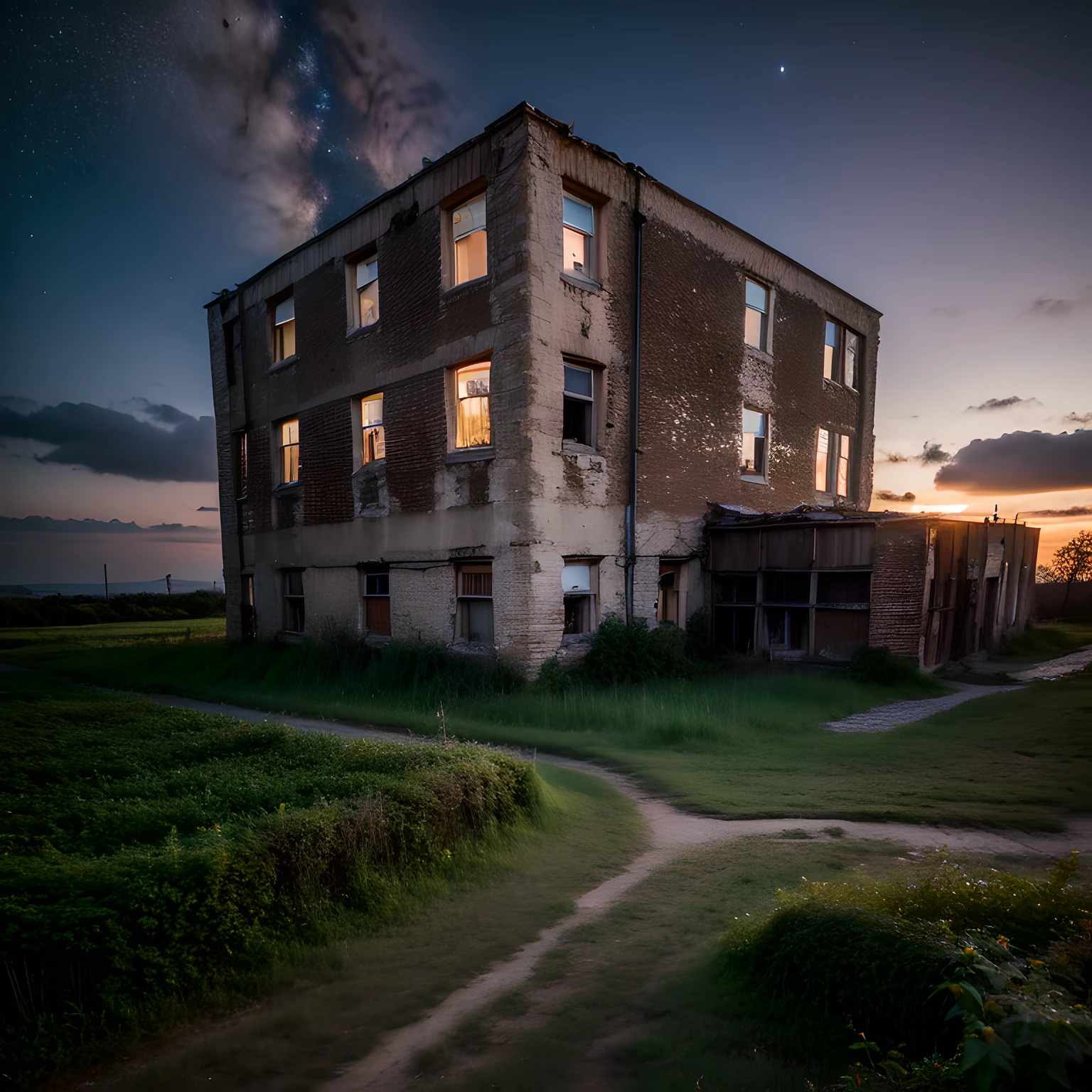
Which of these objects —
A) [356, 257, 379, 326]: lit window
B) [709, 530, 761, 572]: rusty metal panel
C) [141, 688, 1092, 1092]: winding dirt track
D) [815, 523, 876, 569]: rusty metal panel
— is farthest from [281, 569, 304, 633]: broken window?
[815, 523, 876, 569]: rusty metal panel

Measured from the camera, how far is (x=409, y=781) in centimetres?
530

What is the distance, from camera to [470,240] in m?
13.5

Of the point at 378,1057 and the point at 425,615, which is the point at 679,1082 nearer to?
the point at 378,1057

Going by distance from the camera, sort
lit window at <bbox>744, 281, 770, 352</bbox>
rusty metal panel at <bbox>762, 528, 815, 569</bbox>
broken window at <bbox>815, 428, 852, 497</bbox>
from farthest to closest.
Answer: broken window at <bbox>815, 428, 852, 497</bbox>, lit window at <bbox>744, 281, 770, 352</bbox>, rusty metal panel at <bbox>762, 528, 815, 569</bbox>

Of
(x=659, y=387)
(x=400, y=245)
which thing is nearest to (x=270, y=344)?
(x=400, y=245)

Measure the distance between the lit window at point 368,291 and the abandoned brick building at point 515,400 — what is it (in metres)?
0.06

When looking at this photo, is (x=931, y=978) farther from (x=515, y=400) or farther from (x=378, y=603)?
(x=378, y=603)

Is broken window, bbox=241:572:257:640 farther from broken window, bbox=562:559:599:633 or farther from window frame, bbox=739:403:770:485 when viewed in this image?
window frame, bbox=739:403:770:485

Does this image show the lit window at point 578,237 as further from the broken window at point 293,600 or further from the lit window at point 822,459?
the broken window at point 293,600

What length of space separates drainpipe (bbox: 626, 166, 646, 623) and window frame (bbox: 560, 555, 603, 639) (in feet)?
2.92

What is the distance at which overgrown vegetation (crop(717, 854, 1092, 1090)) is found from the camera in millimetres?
2137

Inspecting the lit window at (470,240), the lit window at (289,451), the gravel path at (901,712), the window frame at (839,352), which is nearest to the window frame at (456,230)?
the lit window at (470,240)

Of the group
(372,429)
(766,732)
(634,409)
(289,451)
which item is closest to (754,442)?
(634,409)

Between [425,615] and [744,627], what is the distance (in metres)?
7.82
